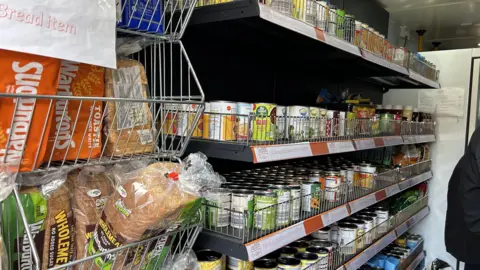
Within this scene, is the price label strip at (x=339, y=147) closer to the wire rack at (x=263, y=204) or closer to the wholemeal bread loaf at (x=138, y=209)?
the wire rack at (x=263, y=204)

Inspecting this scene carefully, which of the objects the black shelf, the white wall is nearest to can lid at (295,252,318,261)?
the black shelf

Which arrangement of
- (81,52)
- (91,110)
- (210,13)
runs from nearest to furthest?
1. (81,52)
2. (91,110)
3. (210,13)

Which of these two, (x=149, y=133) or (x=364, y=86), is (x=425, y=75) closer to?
(x=364, y=86)

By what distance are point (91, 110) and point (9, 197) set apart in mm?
244

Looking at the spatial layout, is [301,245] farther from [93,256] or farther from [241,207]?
[93,256]

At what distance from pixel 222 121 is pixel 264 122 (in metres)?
0.15

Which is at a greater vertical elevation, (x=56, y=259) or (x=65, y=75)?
(x=65, y=75)

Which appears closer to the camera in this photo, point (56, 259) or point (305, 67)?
point (56, 259)

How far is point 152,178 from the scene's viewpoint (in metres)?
0.88

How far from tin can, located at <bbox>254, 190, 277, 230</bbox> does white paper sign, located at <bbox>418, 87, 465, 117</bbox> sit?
2.96 meters

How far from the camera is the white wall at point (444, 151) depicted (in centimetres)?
353

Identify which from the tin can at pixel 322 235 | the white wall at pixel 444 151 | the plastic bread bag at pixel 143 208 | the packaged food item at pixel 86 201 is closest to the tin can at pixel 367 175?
the tin can at pixel 322 235

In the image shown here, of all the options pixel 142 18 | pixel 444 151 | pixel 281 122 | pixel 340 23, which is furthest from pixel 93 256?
pixel 444 151

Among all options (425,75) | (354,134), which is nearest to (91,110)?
(354,134)
